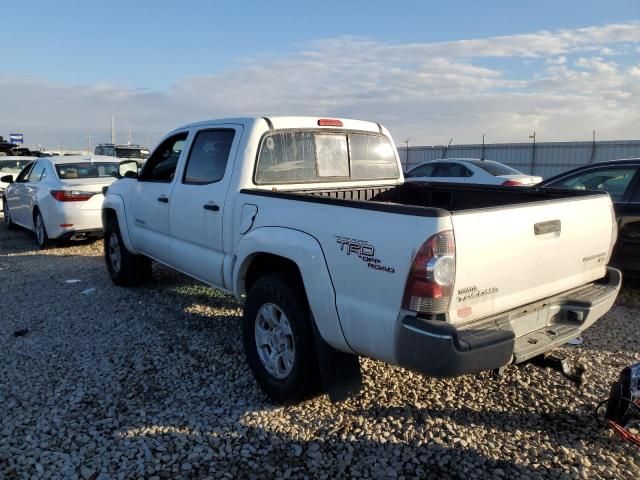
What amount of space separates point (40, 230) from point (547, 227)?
864 centimetres

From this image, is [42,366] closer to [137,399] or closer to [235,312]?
[137,399]

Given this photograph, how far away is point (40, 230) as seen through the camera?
29.9ft

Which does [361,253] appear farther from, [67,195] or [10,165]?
[10,165]

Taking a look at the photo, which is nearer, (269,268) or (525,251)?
(525,251)

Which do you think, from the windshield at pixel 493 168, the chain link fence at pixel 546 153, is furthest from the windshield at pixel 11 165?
the chain link fence at pixel 546 153

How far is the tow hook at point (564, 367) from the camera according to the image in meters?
3.64

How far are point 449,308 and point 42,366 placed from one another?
10.8 feet

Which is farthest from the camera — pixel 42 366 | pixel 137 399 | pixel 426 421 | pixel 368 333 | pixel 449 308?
pixel 42 366

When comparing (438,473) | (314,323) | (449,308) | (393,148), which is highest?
(393,148)

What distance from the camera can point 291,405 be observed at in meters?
3.53

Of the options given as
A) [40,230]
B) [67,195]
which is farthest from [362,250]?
[40,230]

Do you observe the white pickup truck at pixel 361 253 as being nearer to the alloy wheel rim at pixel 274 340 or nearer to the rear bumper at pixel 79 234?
the alloy wheel rim at pixel 274 340

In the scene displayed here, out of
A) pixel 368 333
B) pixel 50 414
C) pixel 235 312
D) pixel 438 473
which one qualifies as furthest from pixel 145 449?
pixel 235 312

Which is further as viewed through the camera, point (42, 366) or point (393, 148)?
point (393, 148)
